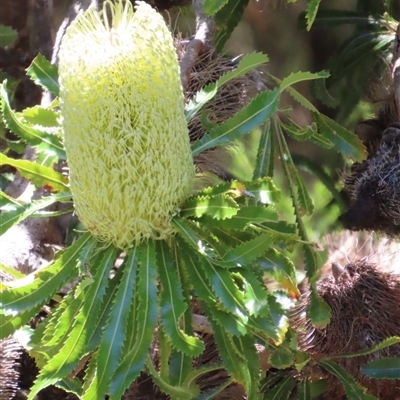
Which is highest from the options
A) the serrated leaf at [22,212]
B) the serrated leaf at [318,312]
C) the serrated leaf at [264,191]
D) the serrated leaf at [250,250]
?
the serrated leaf at [264,191]

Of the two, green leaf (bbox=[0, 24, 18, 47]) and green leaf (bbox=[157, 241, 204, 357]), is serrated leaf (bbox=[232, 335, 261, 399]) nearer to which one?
green leaf (bbox=[157, 241, 204, 357])

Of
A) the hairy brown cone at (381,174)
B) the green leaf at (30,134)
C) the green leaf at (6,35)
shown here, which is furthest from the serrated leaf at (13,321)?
the green leaf at (6,35)

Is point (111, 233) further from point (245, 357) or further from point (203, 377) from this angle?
point (203, 377)

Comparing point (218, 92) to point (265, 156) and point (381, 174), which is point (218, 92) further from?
point (381, 174)

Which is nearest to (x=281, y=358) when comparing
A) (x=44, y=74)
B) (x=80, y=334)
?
(x=80, y=334)

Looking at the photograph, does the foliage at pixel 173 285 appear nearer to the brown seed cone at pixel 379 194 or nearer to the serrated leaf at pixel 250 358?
the serrated leaf at pixel 250 358

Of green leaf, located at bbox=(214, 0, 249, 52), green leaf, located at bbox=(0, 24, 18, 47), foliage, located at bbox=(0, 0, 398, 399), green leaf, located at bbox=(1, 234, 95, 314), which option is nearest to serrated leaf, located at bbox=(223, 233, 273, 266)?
foliage, located at bbox=(0, 0, 398, 399)

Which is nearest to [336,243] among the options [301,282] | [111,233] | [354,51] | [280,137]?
[301,282]
